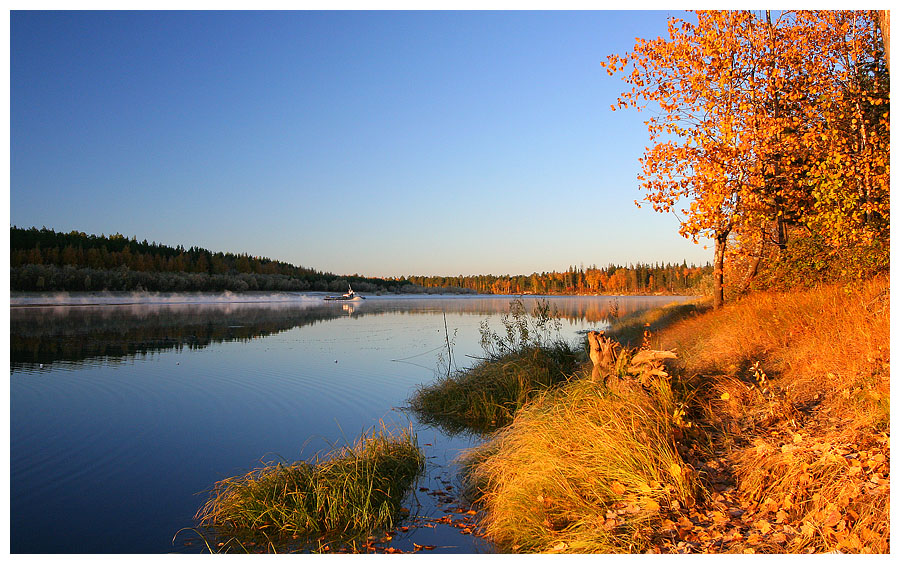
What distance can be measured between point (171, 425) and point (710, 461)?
8.46 m

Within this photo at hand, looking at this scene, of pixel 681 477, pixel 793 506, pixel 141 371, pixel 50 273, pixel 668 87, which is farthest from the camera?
pixel 50 273

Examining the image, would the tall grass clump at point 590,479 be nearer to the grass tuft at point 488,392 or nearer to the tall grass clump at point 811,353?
the tall grass clump at point 811,353

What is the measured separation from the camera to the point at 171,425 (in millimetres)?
10039

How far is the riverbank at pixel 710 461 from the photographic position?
4570mm

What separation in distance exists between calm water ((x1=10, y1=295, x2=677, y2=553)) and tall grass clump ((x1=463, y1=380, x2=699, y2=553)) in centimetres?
56

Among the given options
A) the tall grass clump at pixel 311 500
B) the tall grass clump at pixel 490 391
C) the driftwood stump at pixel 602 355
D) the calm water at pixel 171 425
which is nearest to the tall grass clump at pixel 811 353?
the driftwood stump at pixel 602 355

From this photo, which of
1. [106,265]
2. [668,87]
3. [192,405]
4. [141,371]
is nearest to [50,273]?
[106,265]

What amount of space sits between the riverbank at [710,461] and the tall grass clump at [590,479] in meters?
0.01

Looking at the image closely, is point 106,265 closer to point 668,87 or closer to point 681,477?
point 668,87

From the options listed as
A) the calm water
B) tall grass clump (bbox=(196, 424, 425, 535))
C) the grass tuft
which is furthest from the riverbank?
the grass tuft

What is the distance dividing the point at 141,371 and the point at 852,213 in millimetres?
16509

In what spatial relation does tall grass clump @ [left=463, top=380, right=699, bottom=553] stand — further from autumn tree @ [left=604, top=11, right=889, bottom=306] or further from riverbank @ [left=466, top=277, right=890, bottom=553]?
autumn tree @ [left=604, top=11, right=889, bottom=306]

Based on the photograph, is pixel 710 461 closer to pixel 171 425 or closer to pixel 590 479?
pixel 590 479

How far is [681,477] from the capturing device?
5289mm
